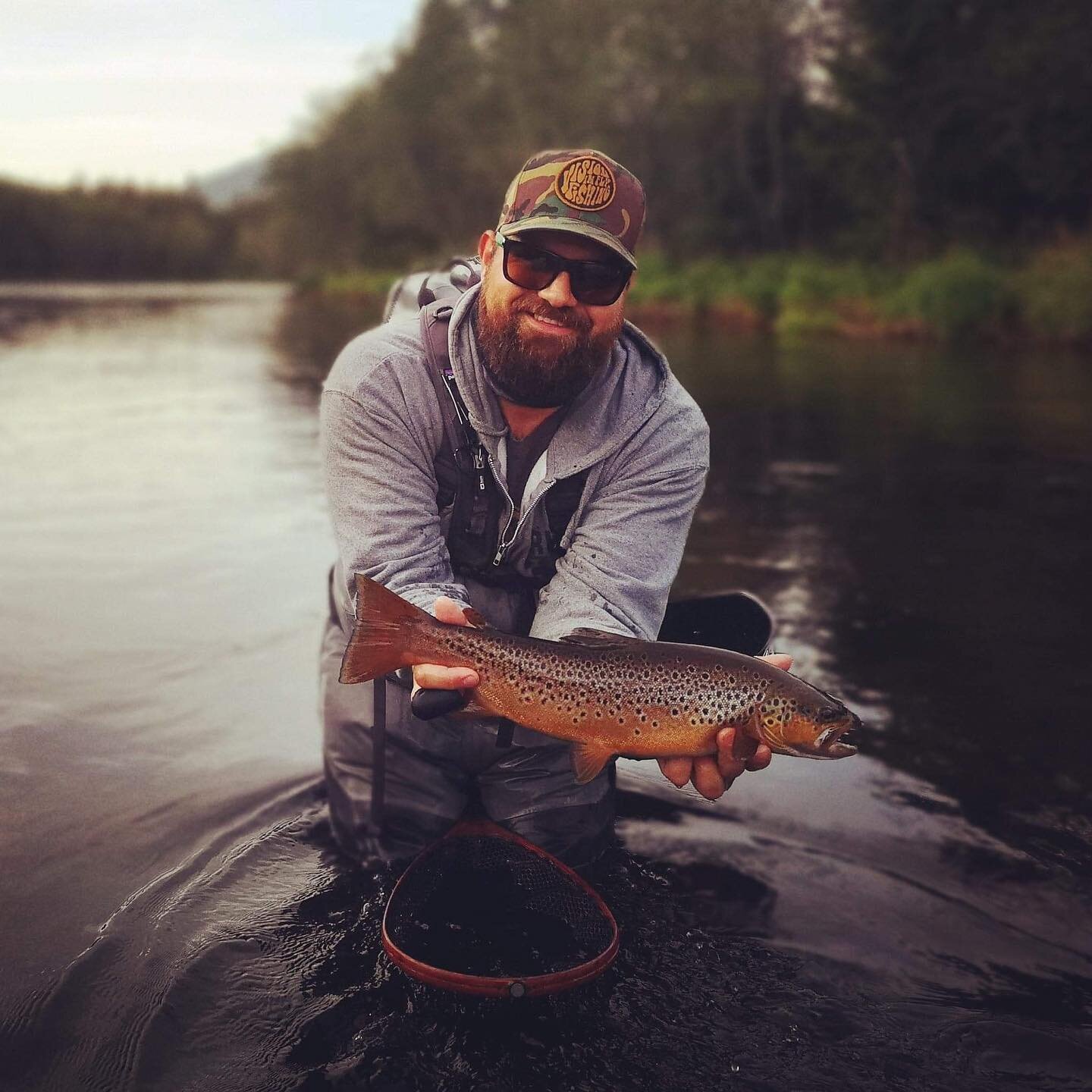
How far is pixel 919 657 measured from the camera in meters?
6.01

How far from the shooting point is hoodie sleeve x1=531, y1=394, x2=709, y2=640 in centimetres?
353

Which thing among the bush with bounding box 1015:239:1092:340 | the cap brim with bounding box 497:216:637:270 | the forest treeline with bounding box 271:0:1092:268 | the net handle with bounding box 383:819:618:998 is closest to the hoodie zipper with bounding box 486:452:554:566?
the cap brim with bounding box 497:216:637:270

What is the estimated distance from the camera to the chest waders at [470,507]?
3625 mm

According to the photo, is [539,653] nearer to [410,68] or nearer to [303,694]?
[303,694]

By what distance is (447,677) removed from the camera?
3129 mm

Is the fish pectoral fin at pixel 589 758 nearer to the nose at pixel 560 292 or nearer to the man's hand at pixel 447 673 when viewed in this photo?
the man's hand at pixel 447 673

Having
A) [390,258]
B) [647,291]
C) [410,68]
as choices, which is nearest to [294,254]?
[390,258]

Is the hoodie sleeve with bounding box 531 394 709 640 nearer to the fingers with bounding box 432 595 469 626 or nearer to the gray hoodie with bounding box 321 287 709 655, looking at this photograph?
the gray hoodie with bounding box 321 287 709 655

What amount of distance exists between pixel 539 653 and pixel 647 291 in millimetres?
31201

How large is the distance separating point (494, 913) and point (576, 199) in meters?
2.03

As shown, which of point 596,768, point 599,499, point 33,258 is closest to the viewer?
point 596,768

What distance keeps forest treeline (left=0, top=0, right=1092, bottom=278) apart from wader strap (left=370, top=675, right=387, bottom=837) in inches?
982

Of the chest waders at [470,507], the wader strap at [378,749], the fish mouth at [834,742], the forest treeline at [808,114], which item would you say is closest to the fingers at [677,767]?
the fish mouth at [834,742]

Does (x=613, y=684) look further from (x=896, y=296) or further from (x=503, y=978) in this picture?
(x=896, y=296)
